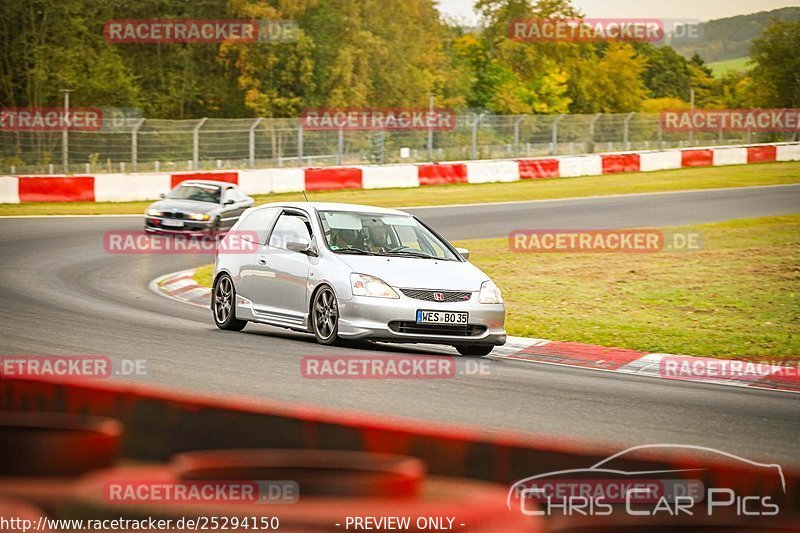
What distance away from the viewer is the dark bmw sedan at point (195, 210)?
2453cm

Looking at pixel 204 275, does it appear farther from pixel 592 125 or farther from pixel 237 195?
pixel 592 125

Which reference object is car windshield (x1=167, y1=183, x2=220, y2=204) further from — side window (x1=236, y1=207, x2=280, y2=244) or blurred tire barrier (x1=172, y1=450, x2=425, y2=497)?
blurred tire barrier (x1=172, y1=450, x2=425, y2=497)

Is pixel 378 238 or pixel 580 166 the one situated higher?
pixel 580 166

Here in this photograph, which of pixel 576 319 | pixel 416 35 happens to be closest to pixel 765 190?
pixel 576 319

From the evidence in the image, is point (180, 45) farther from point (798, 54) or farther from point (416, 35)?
point (798, 54)

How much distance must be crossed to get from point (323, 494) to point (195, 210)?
69.9ft

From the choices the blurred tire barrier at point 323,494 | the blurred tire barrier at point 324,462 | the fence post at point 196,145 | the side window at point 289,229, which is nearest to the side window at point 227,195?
the fence post at point 196,145

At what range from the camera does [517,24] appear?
Answer: 83.6 m

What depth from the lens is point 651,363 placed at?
1193 cm

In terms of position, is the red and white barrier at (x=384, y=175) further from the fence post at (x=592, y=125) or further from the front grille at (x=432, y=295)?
the front grille at (x=432, y=295)

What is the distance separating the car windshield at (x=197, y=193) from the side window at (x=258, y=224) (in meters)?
11.8

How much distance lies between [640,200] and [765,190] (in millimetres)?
5656

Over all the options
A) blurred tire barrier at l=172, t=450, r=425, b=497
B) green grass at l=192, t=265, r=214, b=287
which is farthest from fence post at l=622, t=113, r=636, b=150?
blurred tire barrier at l=172, t=450, r=425, b=497

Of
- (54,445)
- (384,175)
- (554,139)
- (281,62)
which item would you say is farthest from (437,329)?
(281,62)
